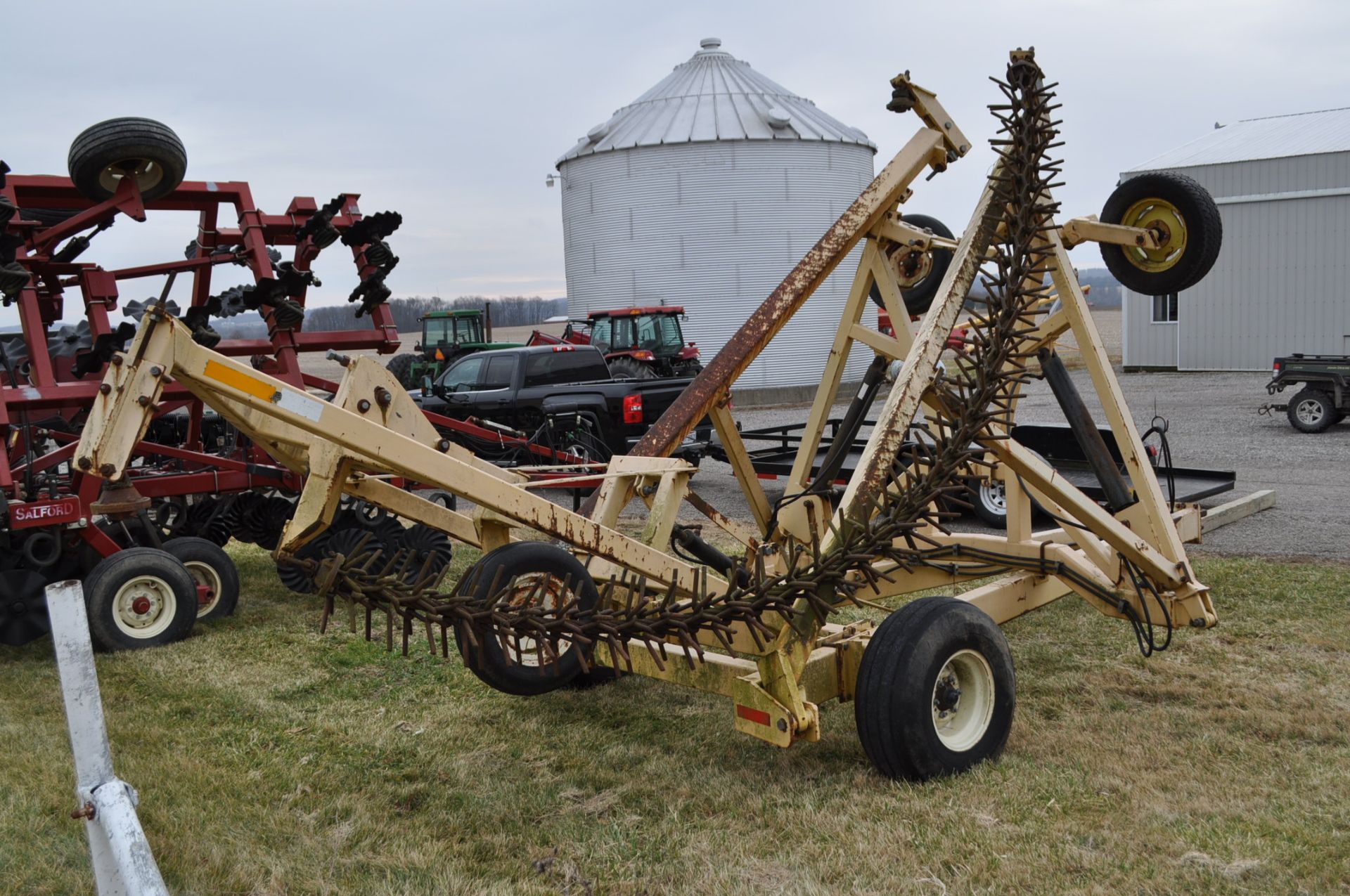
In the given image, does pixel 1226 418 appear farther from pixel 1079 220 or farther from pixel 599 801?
pixel 599 801

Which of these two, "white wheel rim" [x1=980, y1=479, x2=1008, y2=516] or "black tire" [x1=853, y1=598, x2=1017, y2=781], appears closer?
"black tire" [x1=853, y1=598, x2=1017, y2=781]

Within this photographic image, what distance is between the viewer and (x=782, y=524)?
5879 mm

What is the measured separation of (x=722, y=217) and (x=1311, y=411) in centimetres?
1533

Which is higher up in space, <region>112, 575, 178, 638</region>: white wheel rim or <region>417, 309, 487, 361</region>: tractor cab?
<region>417, 309, 487, 361</region>: tractor cab

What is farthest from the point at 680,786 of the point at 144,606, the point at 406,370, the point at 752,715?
the point at 406,370

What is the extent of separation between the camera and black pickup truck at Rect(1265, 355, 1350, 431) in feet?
51.3

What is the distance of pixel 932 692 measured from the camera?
157 inches

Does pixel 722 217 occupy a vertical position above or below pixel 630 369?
above

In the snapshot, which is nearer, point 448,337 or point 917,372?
point 917,372

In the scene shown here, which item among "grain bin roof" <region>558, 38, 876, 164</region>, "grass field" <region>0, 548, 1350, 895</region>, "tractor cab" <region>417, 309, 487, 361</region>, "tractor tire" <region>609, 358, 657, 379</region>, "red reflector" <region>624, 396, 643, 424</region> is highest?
"grain bin roof" <region>558, 38, 876, 164</region>

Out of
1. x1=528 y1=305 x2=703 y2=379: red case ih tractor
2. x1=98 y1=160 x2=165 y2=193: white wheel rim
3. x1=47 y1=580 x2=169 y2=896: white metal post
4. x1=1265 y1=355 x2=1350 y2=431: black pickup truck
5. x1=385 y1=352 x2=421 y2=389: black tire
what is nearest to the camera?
x1=47 y1=580 x2=169 y2=896: white metal post

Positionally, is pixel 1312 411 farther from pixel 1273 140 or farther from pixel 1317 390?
pixel 1273 140

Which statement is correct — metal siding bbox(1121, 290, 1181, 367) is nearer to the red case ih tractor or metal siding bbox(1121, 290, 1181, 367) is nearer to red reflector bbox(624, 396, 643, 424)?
the red case ih tractor

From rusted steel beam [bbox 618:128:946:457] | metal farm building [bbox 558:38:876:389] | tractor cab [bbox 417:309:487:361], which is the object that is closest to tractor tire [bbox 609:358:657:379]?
metal farm building [bbox 558:38:876:389]
